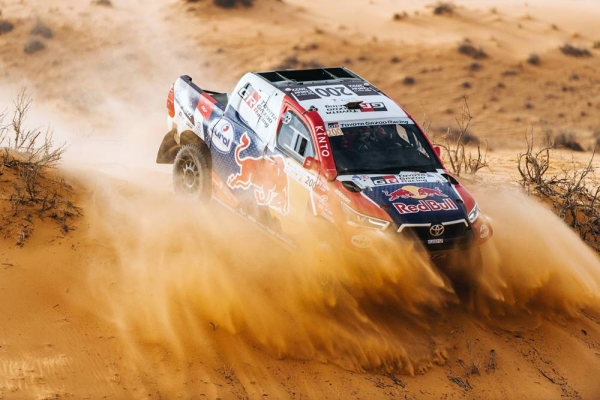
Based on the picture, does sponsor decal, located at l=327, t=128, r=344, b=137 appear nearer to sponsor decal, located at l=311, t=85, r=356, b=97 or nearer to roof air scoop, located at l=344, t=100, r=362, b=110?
roof air scoop, located at l=344, t=100, r=362, b=110

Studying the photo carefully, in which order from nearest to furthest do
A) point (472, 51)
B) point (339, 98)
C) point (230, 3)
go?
point (339, 98) < point (472, 51) < point (230, 3)

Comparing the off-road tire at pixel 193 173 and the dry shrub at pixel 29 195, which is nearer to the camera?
the dry shrub at pixel 29 195

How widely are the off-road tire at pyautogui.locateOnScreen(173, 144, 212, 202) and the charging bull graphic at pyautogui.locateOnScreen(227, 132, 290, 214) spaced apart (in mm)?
504

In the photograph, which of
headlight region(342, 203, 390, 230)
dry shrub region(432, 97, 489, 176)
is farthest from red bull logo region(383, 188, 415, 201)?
dry shrub region(432, 97, 489, 176)

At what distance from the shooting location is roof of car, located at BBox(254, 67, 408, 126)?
9266mm

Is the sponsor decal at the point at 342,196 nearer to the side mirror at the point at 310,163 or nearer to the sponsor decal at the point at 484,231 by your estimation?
the side mirror at the point at 310,163

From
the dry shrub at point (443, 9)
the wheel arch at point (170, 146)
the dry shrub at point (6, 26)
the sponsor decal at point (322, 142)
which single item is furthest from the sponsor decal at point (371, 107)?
the dry shrub at point (443, 9)

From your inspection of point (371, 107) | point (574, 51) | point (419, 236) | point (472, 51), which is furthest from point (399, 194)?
point (574, 51)

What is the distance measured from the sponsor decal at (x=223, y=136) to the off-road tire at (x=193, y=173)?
0.25m

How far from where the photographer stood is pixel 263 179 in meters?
9.36

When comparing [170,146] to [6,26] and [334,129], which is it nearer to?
[334,129]

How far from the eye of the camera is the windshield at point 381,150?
29.1 ft

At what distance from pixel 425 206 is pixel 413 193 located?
24 cm

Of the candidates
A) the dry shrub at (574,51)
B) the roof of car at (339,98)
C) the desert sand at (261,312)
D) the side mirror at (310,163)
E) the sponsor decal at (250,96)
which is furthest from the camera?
the dry shrub at (574,51)
